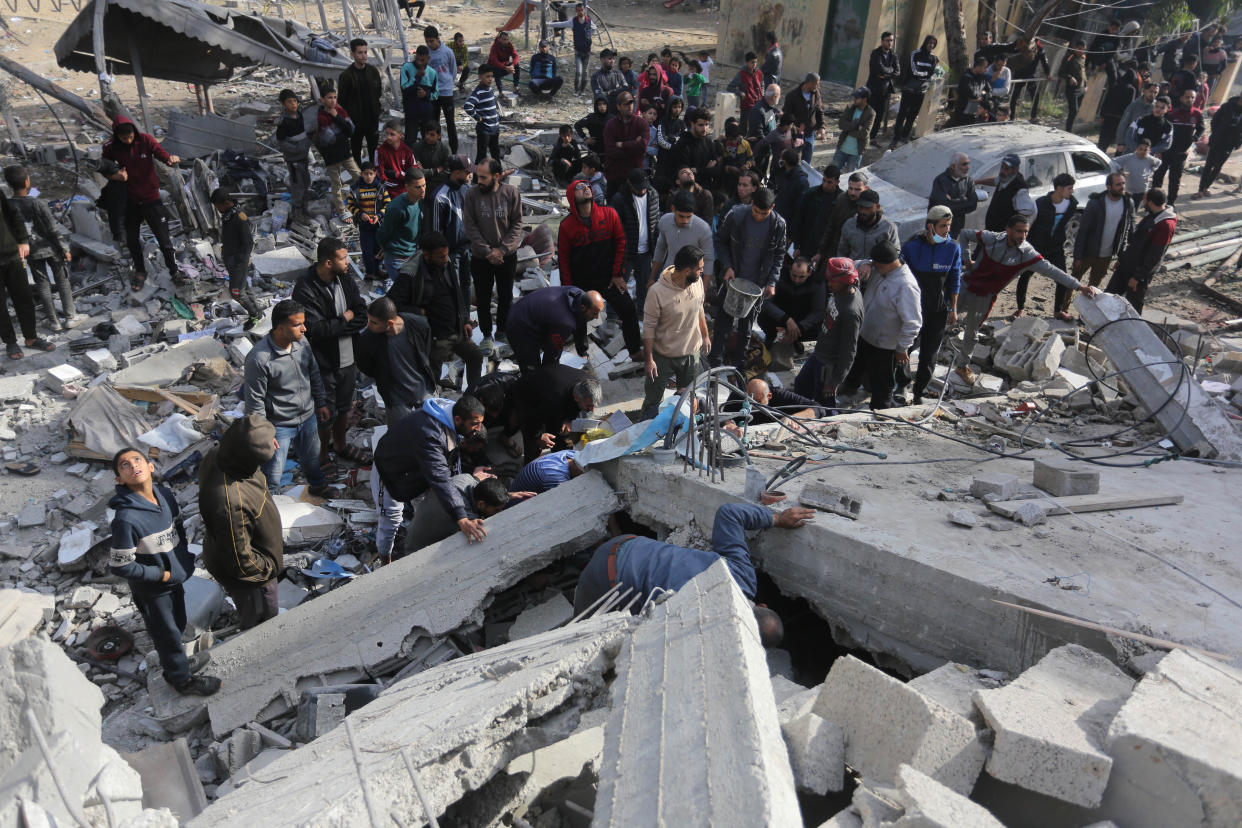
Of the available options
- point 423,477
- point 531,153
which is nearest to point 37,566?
point 423,477

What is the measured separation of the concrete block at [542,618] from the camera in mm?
5070

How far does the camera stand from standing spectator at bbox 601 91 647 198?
10.1 metres

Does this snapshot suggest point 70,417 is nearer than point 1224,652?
No

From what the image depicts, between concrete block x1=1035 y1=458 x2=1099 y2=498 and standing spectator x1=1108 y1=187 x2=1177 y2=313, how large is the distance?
4.69 m

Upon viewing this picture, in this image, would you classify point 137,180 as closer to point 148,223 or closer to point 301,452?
point 148,223

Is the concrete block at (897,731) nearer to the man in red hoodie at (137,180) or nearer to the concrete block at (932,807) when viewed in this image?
the concrete block at (932,807)

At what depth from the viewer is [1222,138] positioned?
44.4ft

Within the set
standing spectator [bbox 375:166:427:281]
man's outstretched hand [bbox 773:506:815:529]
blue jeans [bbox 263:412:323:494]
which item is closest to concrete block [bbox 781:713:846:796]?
man's outstretched hand [bbox 773:506:815:529]

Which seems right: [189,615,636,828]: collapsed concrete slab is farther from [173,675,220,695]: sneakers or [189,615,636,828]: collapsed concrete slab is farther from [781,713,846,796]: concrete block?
[173,675,220,695]: sneakers

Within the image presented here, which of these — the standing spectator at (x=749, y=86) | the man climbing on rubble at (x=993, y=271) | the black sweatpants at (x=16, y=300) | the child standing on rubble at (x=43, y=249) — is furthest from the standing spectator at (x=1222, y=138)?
the black sweatpants at (x=16, y=300)

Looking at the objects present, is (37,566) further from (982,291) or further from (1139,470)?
(982,291)

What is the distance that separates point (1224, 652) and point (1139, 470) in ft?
7.91

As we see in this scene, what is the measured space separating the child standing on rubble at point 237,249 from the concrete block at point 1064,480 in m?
7.12

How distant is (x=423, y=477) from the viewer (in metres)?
5.50
